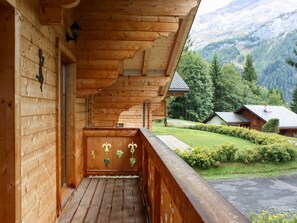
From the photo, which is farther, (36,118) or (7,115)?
(36,118)

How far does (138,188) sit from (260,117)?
2730 centimetres

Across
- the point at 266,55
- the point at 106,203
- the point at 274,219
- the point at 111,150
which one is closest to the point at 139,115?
the point at 274,219

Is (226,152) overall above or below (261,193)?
above

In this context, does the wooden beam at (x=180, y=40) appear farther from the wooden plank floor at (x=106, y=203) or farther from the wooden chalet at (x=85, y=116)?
the wooden plank floor at (x=106, y=203)

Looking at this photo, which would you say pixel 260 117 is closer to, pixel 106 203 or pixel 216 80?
pixel 216 80

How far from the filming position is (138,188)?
4707 mm

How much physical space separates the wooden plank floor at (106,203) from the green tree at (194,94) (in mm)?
38010

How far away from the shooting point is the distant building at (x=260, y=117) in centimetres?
2883

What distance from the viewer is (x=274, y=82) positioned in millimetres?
101375

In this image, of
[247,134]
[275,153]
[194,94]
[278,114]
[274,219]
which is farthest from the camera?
[194,94]

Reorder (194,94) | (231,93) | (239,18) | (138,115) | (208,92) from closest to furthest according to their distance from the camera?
(138,115), (194,94), (208,92), (231,93), (239,18)

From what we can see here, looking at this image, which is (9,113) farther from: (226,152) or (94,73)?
(226,152)

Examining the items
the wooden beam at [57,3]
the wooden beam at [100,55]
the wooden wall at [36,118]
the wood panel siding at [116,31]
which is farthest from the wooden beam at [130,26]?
the wooden beam at [57,3]

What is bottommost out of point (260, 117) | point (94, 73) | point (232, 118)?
point (232, 118)
